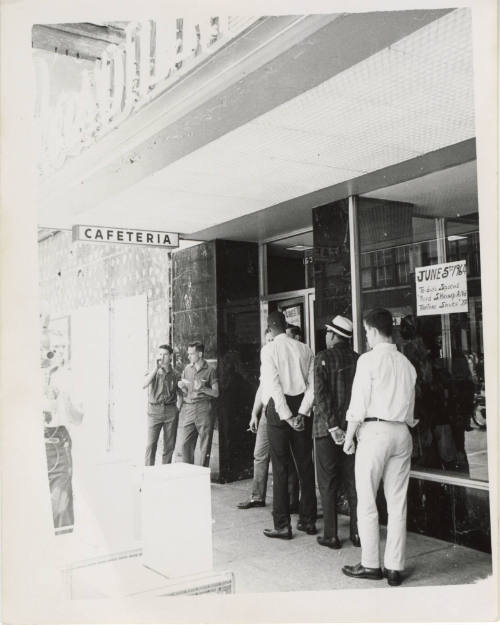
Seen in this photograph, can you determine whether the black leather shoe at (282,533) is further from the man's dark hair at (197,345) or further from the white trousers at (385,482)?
the man's dark hair at (197,345)

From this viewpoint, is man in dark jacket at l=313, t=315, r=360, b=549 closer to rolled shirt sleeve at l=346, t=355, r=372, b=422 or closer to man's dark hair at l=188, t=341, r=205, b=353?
rolled shirt sleeve at l=346, t=355, r=372, b=422

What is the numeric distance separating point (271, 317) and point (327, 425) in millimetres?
943

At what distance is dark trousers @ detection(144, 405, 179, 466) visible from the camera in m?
4.72

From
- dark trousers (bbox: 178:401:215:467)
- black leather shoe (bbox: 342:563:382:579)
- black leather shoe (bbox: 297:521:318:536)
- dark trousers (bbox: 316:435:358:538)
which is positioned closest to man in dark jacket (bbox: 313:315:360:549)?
dark trousers (bbox: 316:435:358:538)

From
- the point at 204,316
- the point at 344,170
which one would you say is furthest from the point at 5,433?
the point at 204,316

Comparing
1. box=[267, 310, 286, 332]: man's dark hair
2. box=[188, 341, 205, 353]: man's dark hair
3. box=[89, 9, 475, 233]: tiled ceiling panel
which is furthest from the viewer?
box=[188, 341, 205, 353]: man's dark hair

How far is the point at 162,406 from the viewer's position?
484 cm

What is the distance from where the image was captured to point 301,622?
2.84m

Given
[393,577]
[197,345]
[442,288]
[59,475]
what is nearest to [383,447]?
[393,577]

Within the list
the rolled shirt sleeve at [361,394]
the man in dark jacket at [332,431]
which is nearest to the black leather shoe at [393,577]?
the man in dark jacket at [332,431]

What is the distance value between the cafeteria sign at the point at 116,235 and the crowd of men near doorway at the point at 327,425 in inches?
36.0

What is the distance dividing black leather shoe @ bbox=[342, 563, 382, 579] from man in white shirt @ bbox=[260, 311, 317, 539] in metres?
0.71

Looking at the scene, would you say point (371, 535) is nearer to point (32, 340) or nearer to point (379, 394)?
point (379, 394)

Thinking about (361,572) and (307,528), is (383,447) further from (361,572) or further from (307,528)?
(307,528)
